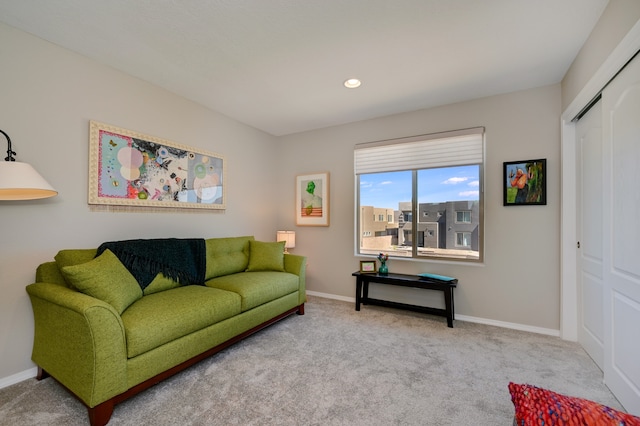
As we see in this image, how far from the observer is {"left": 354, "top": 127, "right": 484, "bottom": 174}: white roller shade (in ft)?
10.5

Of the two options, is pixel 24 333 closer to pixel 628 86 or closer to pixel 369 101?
pixel 369 101

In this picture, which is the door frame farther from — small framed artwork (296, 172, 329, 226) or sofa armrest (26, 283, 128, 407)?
sofa armrest (26, 283, 128, 407)

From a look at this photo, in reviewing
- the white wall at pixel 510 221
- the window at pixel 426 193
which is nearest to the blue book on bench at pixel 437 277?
the white wall at pixel 510 221

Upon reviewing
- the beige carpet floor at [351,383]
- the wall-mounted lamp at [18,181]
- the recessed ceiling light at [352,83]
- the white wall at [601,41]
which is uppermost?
the recessed ceiling light at [352,83]

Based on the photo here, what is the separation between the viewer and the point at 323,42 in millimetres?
2178

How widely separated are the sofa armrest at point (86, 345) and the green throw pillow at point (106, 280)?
0.27ft

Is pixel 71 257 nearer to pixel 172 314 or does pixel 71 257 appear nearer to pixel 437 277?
pixel 172 314

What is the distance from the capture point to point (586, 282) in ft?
7.99

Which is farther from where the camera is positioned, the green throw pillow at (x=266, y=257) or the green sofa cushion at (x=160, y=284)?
the green throw pillow at (x=266, y=257)

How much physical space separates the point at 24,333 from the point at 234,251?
5.88ft

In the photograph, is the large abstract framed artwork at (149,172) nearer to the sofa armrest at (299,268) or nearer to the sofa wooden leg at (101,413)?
the sofa armrest at (299,268)

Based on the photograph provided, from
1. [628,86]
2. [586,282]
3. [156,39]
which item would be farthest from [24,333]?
[586,282]

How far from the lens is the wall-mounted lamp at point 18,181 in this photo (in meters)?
1.68

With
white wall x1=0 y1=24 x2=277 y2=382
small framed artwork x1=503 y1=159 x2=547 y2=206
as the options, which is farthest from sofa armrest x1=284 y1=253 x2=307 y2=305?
small framed artwork x1=503 y1=159 x2=547 y2=206
